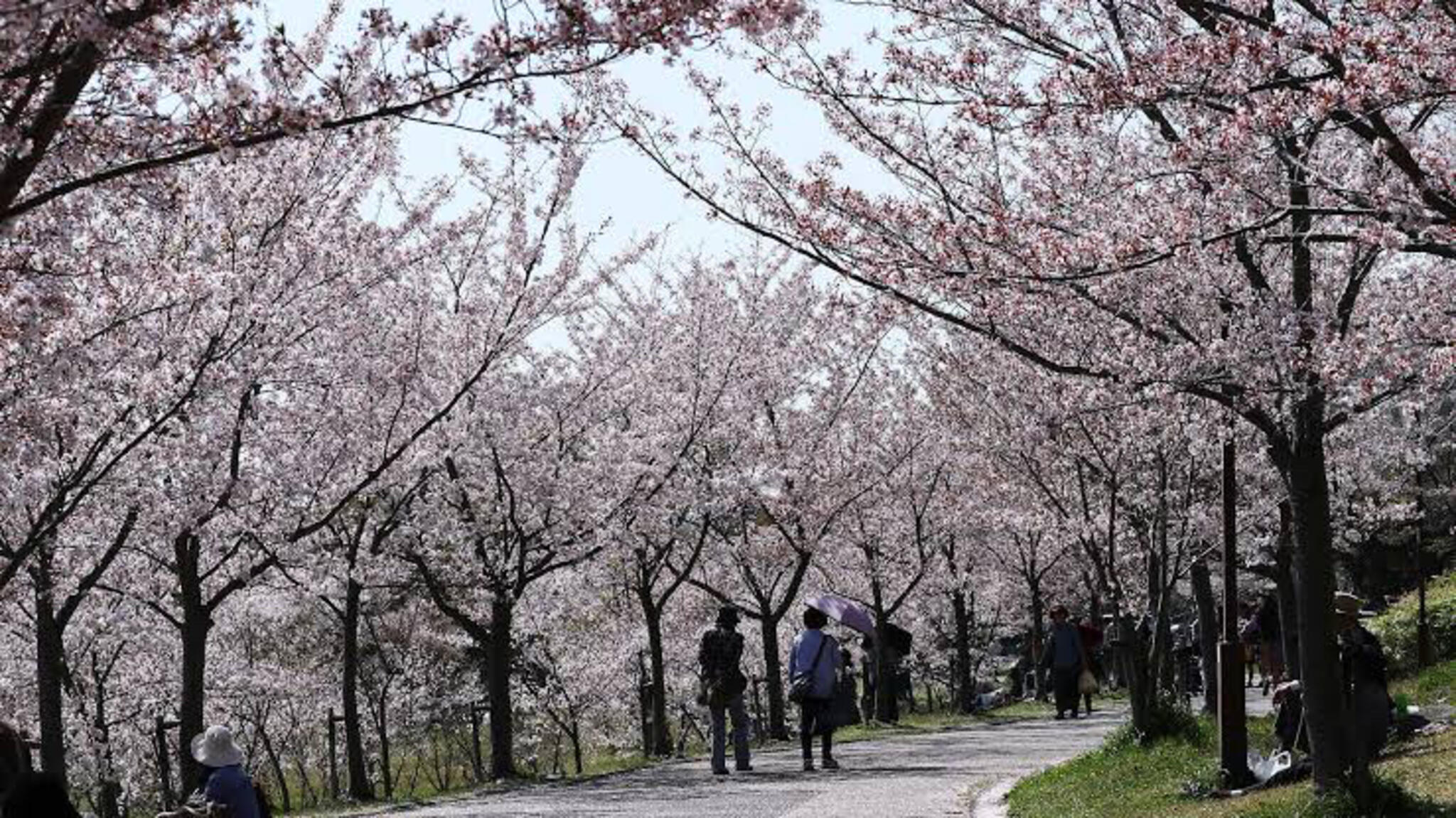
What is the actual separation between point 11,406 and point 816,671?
8287 mm

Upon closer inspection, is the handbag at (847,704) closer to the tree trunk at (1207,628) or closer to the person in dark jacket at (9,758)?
the tree trunk at (1207,628)

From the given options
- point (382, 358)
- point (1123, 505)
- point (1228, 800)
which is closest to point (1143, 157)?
point (1228, 800)

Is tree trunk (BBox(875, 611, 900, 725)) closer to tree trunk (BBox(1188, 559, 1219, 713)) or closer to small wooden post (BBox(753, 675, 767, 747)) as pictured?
small wooden post (BBox(753, 675, 767, 747))

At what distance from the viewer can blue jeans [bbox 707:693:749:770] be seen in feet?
58.2

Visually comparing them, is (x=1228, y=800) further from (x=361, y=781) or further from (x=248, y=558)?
(x=248, y=558)

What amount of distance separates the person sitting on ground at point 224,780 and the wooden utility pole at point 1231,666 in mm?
5990

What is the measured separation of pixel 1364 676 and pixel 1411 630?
1009 centimetres

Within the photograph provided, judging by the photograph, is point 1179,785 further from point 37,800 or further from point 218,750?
point 37,800

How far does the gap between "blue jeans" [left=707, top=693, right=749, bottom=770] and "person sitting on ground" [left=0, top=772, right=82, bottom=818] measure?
38.2ft

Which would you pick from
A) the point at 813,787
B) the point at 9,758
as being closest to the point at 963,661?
the point at 813,787

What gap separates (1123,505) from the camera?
17500 mm

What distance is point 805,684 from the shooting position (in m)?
17.3

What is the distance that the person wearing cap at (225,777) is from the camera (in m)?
9.36

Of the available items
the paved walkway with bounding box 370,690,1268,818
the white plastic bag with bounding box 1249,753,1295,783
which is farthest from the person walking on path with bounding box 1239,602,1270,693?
the white plastic bag with bounding box 1249,753,1295,783
